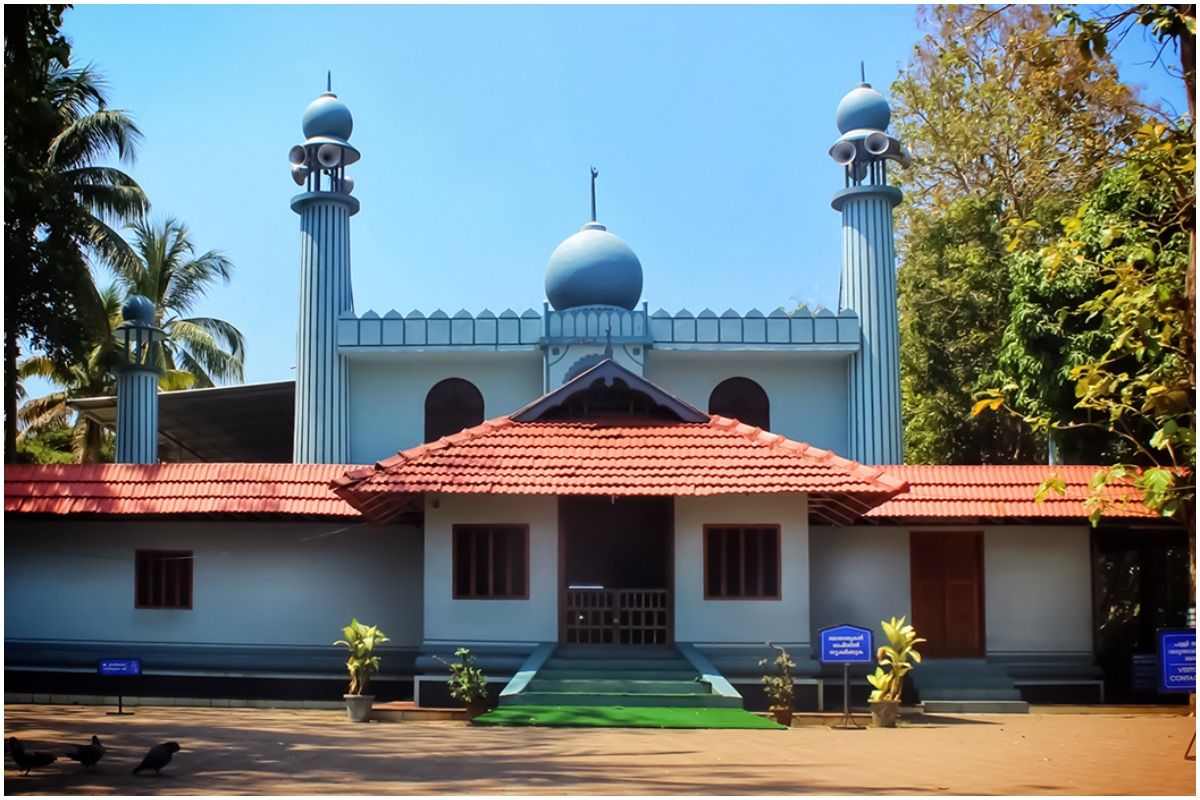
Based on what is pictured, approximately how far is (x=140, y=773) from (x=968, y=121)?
23.5 metres

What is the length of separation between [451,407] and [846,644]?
9691 mm

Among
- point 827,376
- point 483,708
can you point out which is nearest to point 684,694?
point 483,708

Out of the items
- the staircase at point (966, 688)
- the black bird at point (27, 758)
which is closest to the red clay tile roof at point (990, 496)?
the staircase at point (966, 688)

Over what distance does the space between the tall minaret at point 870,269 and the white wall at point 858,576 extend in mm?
4399

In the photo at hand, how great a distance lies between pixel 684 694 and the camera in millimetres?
13883

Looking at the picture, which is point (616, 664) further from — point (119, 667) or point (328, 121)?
point (328, 121)

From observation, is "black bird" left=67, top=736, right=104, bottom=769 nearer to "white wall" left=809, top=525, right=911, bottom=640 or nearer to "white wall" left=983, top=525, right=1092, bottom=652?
"white wall" left=809, top=525, right=911, bottom=640

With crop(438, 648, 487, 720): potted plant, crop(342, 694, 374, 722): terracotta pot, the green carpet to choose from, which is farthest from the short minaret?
the green carpet

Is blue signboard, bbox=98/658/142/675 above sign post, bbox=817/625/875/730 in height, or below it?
below

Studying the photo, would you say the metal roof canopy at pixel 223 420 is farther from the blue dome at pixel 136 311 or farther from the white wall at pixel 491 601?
the white wall at pixel 491 601

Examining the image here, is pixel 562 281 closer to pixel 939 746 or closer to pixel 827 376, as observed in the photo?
pixel 827 376

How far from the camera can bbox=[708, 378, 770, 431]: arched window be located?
22328mm

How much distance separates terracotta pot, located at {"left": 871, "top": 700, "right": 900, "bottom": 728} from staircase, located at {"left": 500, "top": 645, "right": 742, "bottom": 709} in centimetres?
185

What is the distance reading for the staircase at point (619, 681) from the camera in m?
13.7
